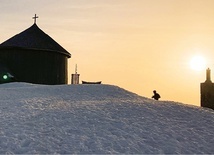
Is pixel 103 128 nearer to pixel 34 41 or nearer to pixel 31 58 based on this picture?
pixel 31 58

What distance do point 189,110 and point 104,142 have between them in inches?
216

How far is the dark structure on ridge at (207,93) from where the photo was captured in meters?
29.4

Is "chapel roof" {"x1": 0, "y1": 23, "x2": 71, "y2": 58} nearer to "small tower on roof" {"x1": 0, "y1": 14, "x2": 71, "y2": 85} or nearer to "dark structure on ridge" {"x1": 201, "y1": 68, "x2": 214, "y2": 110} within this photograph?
"small tower on roof" {"x1": 0, "y1": 14, "x2": 71, "y2": 85}

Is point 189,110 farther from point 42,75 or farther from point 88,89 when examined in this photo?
point 42,75

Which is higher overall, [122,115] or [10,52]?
[10,52]

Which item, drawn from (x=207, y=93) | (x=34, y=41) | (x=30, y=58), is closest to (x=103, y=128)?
(x=207, y=93)

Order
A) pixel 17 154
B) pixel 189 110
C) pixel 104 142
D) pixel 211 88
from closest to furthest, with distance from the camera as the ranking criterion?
Result: pixel 17 154 < pixel 104 142 < pixel 189 110 < pixel 211 88

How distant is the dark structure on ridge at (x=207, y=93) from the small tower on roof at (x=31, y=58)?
16.0 metres

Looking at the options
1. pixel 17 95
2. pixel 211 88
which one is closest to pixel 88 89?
pixel 17 95

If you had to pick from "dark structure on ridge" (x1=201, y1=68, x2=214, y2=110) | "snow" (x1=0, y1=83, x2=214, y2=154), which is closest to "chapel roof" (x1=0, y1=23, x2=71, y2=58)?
"dark structure on ridge" (x1=201, y1=68, x2=214, y2=110)

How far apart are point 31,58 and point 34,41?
6.09ft

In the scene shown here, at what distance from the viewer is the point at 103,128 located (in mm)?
11055

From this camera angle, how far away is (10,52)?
3794cm

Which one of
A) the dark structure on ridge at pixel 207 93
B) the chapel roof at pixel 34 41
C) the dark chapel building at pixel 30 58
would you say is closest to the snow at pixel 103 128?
the dark structure on ridge at pixel 207 93
